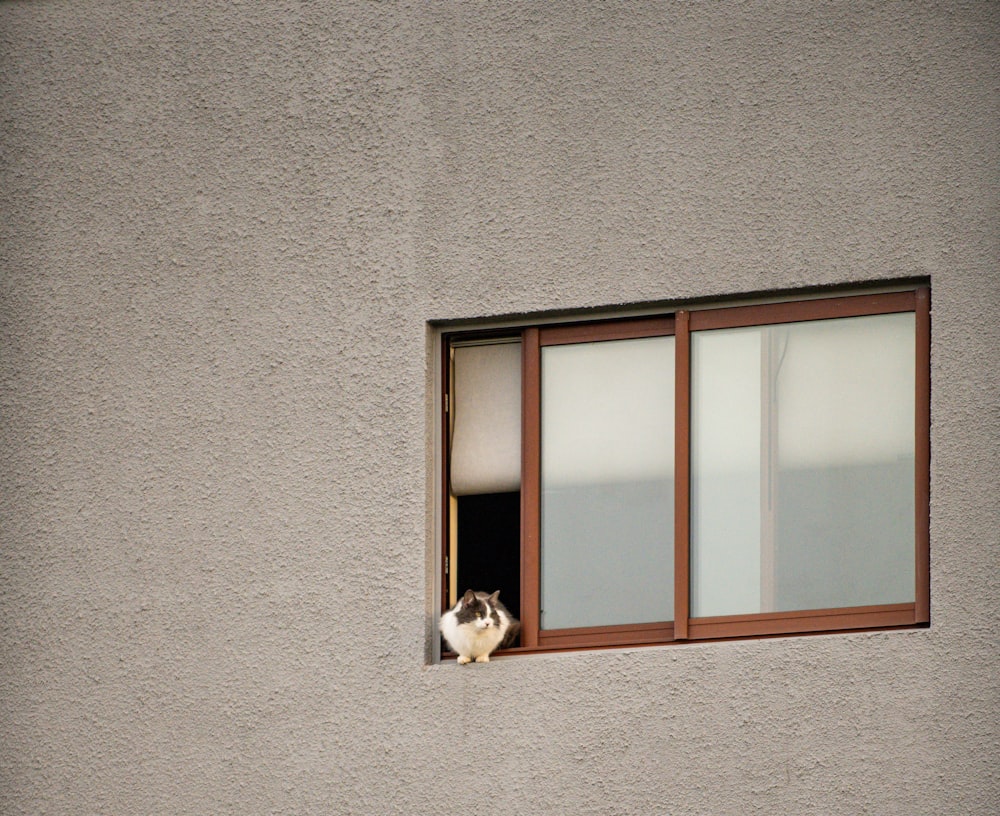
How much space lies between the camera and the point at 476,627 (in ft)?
27.2

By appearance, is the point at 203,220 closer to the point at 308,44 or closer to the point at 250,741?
the point at 308,44

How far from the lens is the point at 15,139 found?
31.1 ft

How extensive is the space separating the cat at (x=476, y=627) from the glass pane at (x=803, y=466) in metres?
0.92

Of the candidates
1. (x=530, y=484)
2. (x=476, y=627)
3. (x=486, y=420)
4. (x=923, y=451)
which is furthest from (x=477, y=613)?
(x=923, y=451)

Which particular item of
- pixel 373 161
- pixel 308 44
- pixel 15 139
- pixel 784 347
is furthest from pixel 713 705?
pixel 15 139

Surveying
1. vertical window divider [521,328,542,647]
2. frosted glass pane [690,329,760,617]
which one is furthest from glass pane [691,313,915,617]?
vertical window divider [521,328,542,647]

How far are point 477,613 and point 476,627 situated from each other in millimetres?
66

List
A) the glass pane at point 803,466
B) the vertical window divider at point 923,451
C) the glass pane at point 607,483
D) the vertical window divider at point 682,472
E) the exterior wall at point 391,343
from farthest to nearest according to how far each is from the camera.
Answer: the glass pane at point 607,483 < the vertical window divider at point 682,472 < the glass pane at point 803,466 < the vertical window divider at point 923,451 < the exterior wall at point 391,343

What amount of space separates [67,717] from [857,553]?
154 inches

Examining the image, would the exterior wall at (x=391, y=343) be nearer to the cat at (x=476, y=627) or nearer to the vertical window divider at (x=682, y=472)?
the cat at (x=476, y=627)

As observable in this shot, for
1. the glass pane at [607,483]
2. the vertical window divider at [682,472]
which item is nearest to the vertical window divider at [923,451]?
the vertical window divider at [682,472]

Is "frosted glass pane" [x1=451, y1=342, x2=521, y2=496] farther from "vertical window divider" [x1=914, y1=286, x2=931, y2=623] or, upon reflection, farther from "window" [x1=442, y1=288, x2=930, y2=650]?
"vertical window divider" [x1=914, y1=286, x2=931, y2=623]

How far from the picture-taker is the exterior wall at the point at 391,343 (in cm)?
786

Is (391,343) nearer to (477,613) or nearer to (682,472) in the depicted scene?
(477,613)
